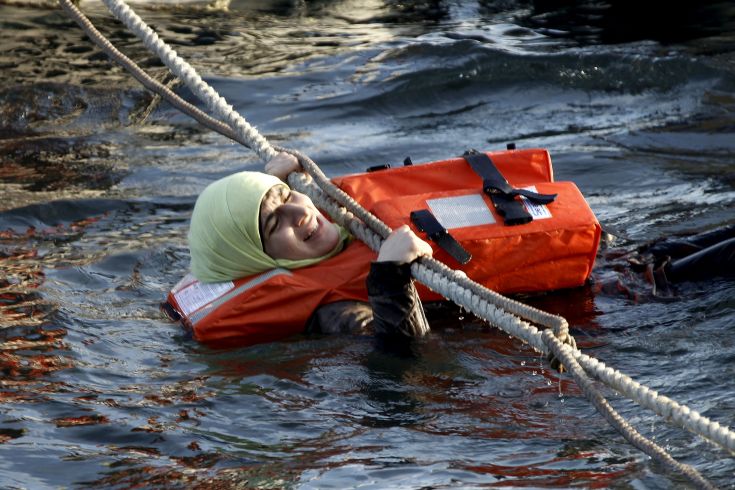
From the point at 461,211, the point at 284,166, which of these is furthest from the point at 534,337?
the point at 284,166

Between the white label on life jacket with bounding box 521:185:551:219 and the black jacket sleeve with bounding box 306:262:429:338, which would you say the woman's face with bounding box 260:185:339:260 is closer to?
the black jacket sleeve with bounding box 306:262:429:338

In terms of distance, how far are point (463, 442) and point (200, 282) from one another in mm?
1813

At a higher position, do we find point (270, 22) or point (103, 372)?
point (270, 22)

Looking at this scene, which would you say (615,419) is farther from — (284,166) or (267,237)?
(284,166)

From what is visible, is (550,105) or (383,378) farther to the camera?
(550,105)

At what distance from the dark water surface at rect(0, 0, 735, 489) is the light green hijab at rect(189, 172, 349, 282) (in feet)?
1.18

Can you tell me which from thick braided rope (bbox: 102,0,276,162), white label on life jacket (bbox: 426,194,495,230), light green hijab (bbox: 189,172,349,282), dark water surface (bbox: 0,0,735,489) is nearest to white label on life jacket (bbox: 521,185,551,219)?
white label on life jacket (bbox: 426,194,495,230)

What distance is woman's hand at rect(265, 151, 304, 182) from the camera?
5402 mm

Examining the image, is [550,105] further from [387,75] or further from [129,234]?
[129,234]

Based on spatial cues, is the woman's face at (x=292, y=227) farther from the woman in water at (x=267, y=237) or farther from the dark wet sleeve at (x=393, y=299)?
the dark wet sleeve at (x=393, y=299)

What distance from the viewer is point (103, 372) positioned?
191 inches

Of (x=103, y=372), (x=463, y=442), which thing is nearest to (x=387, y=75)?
(x=103, y=372)

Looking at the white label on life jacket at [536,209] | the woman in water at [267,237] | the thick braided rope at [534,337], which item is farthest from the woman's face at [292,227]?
the white label on life jacket at [536,209]

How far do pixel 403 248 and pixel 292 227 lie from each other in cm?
66
